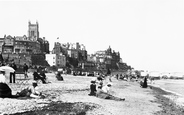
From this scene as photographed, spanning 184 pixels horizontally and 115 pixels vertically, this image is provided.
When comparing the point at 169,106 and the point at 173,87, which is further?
the point at 173,87

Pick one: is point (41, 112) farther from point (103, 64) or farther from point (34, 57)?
point (103, 64)

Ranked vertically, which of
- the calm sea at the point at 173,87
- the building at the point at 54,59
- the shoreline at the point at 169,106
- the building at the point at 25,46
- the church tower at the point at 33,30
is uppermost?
the church tower at the point at 33,30

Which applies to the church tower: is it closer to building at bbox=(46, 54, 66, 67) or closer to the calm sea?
building at bbox=(46, 54, 66, 67)

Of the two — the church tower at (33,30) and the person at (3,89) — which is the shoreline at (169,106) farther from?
the church tower at (33,30)

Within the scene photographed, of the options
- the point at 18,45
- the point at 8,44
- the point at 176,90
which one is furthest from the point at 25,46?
the point at 176,90

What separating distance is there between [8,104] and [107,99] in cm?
630

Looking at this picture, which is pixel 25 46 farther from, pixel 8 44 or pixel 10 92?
pixel 10 92

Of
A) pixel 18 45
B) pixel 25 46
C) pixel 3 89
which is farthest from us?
pixel 25 46

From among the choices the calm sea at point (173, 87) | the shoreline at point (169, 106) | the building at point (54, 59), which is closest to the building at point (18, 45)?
the building at point (54, 59)

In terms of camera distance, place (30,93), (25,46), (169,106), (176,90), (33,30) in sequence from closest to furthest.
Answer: (30,93) < (169,106) < (176,90) < (25,46) < (33,30)

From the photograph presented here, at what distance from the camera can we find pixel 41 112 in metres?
8.43

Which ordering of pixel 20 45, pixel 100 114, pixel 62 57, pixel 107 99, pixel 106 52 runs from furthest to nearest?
pixel 106 52 → pixel 62 57 → pixel 20 45 → pixel 107 99 → pixel 100 114

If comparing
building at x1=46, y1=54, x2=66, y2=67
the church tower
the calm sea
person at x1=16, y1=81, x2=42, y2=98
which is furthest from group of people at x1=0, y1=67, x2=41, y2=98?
the church tower

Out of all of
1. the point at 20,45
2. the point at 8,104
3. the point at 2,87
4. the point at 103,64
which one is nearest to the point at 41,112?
the point at 8,104
